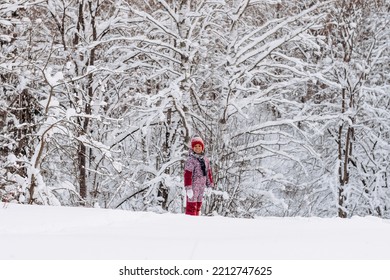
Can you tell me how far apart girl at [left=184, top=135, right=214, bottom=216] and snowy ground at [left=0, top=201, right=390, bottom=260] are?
8.56 feet

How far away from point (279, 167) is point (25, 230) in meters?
13.9

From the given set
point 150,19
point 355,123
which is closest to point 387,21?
point 355,123

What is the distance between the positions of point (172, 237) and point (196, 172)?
13.7 ft

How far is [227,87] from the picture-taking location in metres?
12.7

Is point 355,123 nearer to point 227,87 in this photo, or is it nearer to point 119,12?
point 227,87

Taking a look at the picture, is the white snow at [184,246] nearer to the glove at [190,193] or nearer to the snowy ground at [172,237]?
the snowy ground at [172,237]

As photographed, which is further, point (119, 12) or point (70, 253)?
point (119, 12)

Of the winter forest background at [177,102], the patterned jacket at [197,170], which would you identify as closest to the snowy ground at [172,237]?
the winter forest background at [177,102]

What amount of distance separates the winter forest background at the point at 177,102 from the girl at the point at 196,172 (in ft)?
3.81

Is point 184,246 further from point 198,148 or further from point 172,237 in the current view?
point 198,148

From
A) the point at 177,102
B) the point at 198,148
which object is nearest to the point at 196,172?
the point at 198,148

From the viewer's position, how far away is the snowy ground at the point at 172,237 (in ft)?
13.6

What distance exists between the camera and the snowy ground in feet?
13.6

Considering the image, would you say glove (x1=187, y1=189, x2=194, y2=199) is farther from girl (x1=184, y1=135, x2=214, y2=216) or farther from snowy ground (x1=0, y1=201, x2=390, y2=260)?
snowy ground (x1=0, y1=201, x2=390, y2=260)
